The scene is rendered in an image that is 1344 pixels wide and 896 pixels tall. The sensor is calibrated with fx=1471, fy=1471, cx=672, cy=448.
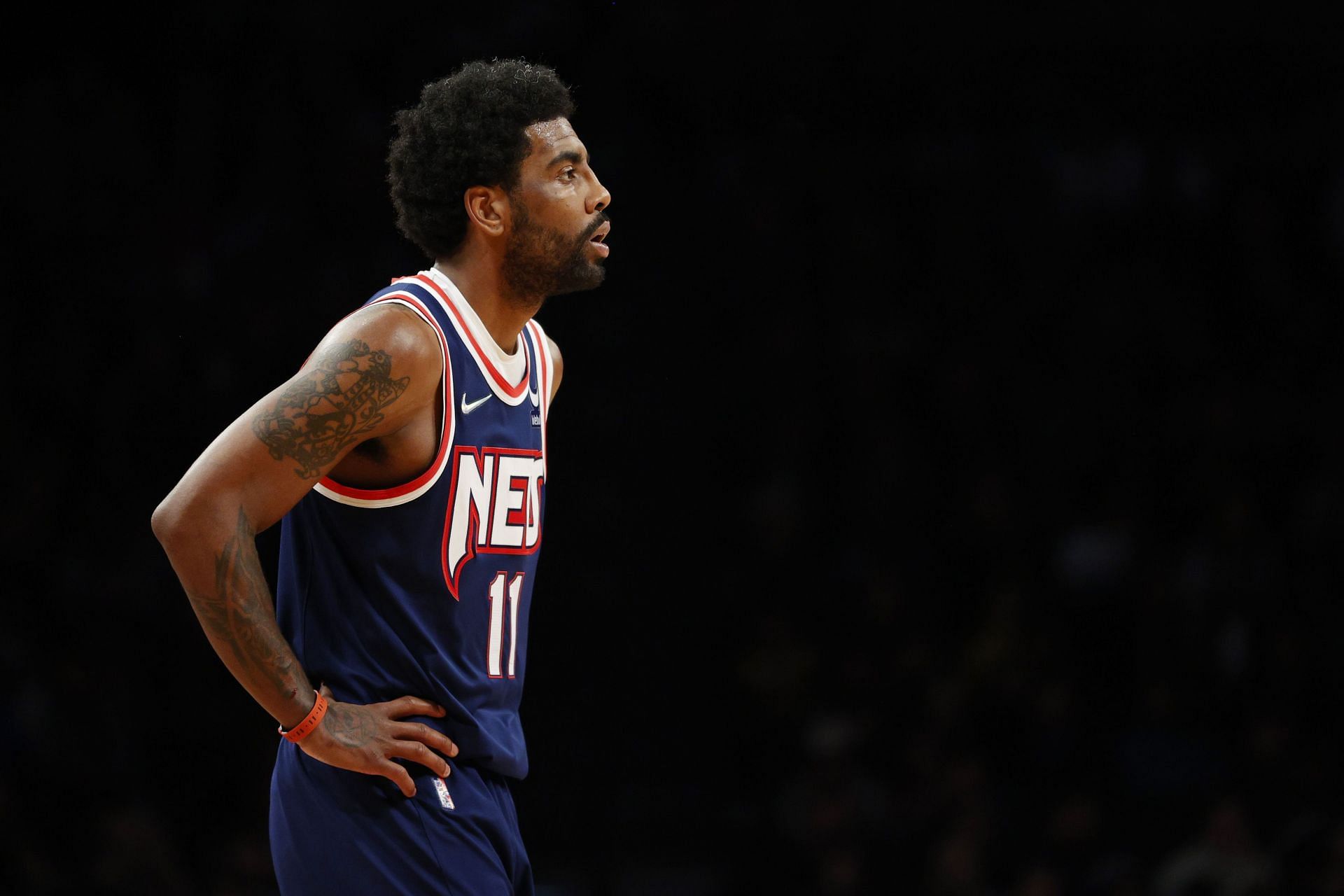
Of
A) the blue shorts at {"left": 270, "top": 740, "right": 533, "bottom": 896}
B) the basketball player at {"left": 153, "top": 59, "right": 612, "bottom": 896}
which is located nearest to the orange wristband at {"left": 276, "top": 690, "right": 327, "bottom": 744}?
the basketball player at {"left": 153, "top": 59, "right": 612, "bottom": 896}

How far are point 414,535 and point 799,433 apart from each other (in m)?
4.75

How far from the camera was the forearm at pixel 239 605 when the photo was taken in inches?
90.7

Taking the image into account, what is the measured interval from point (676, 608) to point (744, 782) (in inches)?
32.6

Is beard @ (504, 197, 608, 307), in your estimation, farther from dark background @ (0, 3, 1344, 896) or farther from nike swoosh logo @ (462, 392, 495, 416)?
dark background @ (0, 3, 1344, 896)

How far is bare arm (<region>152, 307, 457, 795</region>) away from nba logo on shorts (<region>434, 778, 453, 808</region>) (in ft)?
0.11

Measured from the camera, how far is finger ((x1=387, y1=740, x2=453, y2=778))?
96.1 inches

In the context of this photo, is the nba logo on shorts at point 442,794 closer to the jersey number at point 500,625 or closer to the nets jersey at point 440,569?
the nets jersey at point 440,569

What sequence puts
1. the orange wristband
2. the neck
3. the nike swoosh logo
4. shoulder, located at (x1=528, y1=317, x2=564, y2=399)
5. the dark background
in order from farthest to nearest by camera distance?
the dark background → shoulder, located at (x1=528, y1=317, x2=564, y2=399) → the neck → the nike swoosh logo → the orange wristband

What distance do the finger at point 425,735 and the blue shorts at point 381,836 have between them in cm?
5

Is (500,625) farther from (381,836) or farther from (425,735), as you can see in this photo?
(381,836)

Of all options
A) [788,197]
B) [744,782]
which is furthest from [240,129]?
[744,782]

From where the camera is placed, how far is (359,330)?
2.42 m

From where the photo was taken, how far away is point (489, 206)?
2781mm

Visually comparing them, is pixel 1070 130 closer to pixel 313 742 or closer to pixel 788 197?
pixel 788 197
